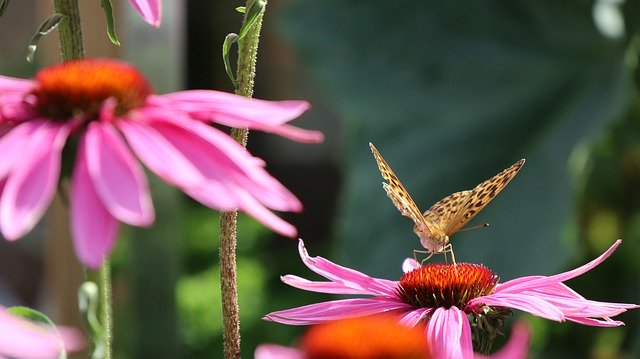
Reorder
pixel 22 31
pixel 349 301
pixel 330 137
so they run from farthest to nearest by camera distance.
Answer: pixel 330 137 → pixel 22 31 → pixel 349 301

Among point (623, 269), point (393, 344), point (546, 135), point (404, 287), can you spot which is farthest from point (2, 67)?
point (393, 344)

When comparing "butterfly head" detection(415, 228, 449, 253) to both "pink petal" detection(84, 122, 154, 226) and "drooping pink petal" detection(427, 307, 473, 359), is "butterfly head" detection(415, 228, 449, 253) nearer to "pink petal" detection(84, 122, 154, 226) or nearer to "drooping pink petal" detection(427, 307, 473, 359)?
"drooping pink petal" detection(427, 307, 473, 359)

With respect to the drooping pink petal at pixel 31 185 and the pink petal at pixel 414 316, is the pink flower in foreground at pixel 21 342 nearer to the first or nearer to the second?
the drooping pink petal at pixel 31 185

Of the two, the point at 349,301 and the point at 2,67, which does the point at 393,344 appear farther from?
the point at 2,67

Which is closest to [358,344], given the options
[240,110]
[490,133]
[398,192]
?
[240,110]

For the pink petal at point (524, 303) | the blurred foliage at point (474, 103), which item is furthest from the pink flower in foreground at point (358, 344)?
the blurred foliage at point (474, 103)

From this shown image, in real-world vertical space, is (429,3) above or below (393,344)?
above
